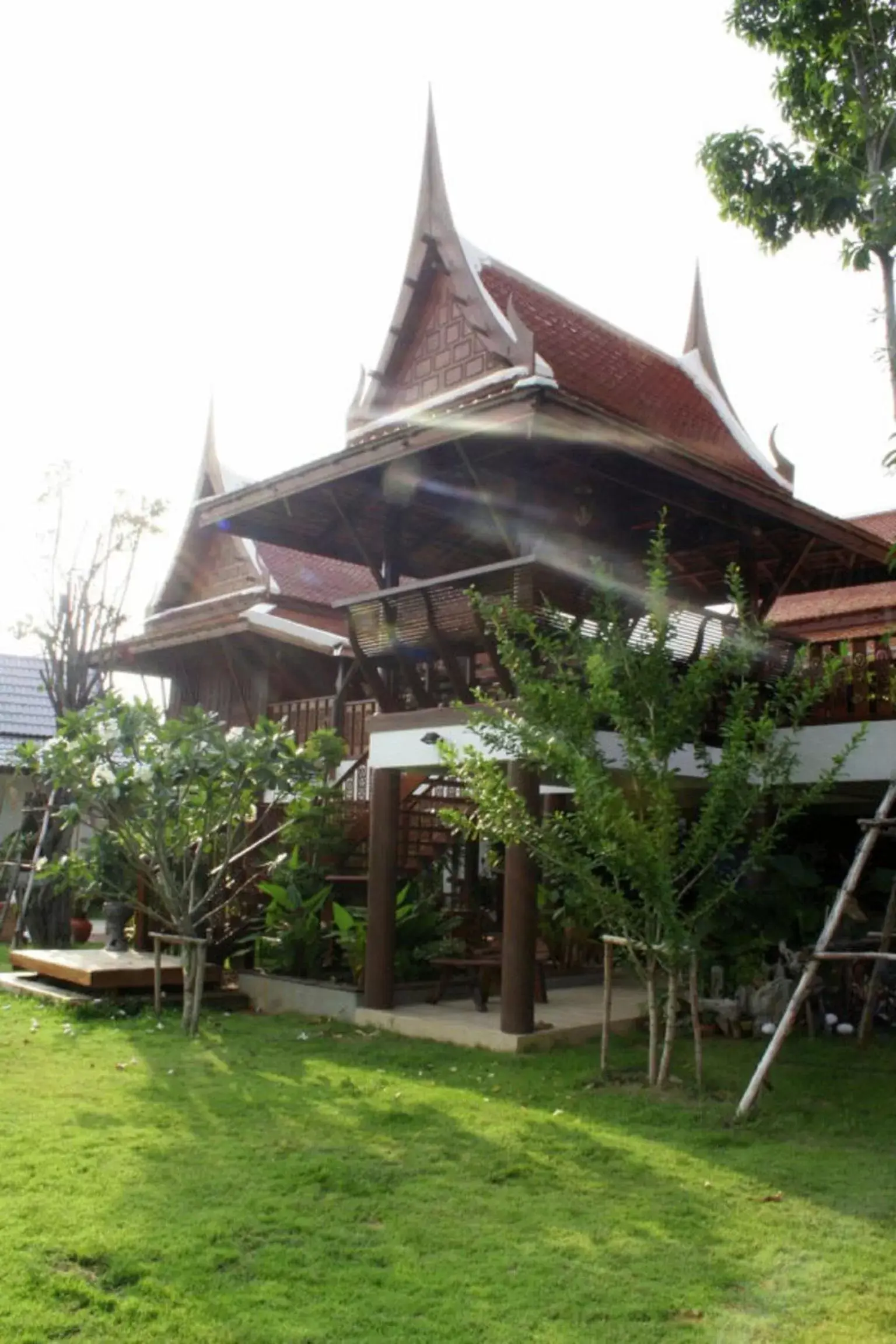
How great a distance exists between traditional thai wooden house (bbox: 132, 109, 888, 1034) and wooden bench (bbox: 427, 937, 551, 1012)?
0.67 m

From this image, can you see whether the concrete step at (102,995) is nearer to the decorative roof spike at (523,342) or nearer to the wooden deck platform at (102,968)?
the wooden deck platform at (102,968)

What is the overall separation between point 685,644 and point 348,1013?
13.7 ft

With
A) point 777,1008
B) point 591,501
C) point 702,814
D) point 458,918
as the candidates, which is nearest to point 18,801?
point 458,918

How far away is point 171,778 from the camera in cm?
916

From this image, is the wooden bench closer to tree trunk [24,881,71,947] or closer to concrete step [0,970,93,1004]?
concrete step [0,970,93,1004]

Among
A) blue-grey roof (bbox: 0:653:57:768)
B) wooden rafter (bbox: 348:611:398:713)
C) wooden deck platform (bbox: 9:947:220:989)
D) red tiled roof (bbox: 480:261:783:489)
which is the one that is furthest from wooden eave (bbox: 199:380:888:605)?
blue-grey roof (bbox: 0:653:57:768)

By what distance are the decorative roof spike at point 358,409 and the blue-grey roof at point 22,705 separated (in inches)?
470

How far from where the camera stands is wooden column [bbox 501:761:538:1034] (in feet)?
29.2

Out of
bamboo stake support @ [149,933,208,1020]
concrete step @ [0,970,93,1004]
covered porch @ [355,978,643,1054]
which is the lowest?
concrete step @ [0,970,93,1004]

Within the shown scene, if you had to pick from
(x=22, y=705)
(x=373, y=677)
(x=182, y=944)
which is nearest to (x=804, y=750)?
(x=373, y=677)

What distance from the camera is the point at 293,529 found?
1140 cm

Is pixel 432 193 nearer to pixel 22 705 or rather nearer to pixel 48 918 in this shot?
pixel 48 918

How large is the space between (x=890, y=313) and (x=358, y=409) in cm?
532

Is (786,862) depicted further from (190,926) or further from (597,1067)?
(190,926)
